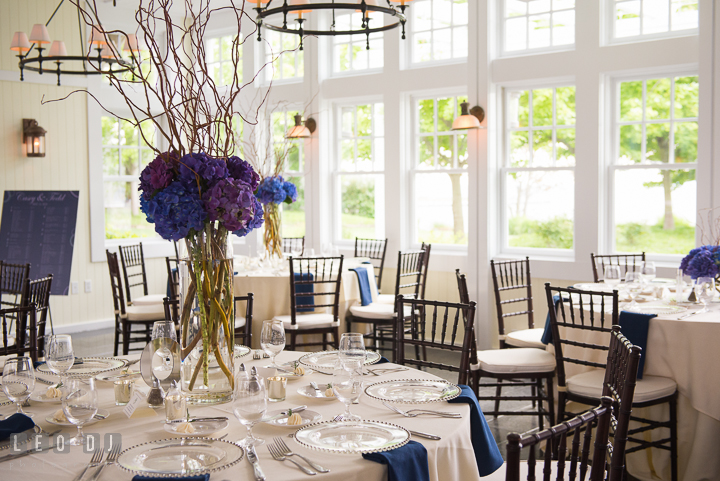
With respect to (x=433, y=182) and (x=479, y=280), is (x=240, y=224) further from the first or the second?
(x=433, y=182)

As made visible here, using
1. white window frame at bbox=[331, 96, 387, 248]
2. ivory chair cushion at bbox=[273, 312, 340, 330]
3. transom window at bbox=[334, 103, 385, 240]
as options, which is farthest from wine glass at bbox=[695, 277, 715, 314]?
transom window at bbox=[334, 103, 385, 240]

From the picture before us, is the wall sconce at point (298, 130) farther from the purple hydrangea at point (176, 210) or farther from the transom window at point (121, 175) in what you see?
the purple hydrangea at point (176, 210)

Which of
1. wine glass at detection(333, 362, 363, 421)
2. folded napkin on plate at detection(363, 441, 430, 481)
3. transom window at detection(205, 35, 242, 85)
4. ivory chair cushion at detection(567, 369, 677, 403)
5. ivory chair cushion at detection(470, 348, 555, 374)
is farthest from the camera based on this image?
transom window at detection(205, 35, 242, 85)

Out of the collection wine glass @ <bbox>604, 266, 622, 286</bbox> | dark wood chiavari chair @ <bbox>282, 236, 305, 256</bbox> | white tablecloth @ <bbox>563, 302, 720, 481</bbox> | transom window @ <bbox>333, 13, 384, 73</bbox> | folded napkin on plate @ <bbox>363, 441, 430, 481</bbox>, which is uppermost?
transom window @ <bbox>333, 13, 384, 73</bbox>

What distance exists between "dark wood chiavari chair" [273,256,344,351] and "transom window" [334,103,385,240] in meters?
1.99

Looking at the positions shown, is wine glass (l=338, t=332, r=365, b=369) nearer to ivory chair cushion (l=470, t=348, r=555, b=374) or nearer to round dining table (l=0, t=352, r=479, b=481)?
round dining table (l=0, t=352, r=479, b=481)

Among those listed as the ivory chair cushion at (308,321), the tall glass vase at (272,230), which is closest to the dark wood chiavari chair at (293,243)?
the tall glass vase at (272,230)

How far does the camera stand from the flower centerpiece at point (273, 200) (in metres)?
5.64

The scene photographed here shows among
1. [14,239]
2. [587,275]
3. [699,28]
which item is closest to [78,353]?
[14,239]

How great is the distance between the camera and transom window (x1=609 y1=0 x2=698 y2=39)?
17.5ft

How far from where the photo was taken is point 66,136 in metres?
7.37

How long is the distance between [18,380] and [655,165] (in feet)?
16.5

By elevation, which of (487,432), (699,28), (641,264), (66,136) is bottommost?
(487,432)

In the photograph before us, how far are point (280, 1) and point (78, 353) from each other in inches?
145
